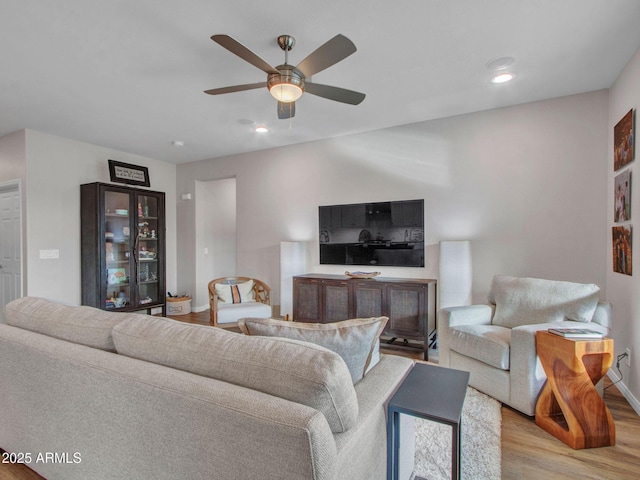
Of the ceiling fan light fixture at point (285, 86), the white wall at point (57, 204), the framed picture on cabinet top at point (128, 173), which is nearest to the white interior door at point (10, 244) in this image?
the white wall at point (57, 204)

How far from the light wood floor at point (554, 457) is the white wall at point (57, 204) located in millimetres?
3145

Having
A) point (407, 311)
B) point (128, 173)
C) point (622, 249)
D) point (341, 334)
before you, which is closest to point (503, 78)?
point (622, 249)

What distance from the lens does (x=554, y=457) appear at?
1.82 m

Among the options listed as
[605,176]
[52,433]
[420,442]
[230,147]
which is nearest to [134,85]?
[230,147]

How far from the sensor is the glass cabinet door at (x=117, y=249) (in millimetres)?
4590

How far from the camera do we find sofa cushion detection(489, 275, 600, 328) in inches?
97.5

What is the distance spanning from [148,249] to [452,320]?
4.50 m

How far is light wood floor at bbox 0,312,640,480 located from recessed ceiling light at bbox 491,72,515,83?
2652mm

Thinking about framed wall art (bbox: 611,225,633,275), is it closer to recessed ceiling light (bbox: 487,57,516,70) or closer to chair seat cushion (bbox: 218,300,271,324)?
recessed ceiling light (bbox: 487,57,516,70)

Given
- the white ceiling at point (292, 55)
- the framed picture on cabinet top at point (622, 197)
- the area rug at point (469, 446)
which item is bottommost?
the area rug at point (469, 446)

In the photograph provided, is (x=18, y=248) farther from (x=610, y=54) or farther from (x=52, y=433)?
(x=610, y=54)

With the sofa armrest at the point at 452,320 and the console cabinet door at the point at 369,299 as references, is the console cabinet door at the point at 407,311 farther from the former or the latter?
the sofa armrest at the point at 452,320

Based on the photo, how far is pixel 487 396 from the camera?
97.1 inches

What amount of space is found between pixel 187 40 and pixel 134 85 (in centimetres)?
97
